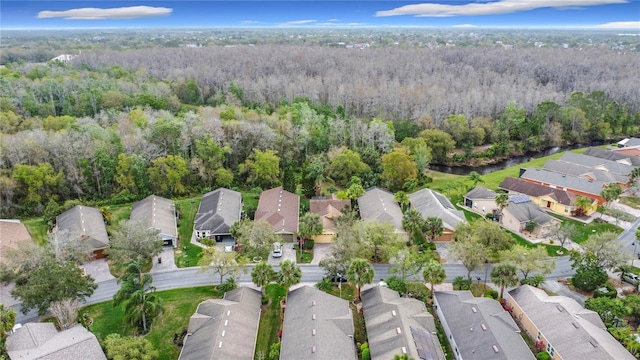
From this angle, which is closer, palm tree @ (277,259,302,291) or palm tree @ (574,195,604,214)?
palm tree @ (277,259,302,291)

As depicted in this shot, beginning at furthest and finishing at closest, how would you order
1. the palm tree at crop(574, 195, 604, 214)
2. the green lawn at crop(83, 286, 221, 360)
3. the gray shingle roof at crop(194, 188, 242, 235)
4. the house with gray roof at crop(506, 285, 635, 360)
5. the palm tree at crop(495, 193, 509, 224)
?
the palm tree at crop(574, 195, 604, 214)
the palm tree at crop(495, 193, 509, 224)
the gray shingle roof at crop(194, 188, 242, 235)
the green lawn at crop(83, 286, 221, 360)
the house with gray roof at crop(506, 285, 635, 360)

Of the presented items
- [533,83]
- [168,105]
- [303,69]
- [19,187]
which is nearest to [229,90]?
[168,105]

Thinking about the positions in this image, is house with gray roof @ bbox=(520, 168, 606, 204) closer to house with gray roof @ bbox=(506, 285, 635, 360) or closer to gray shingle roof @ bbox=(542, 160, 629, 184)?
gray shingle roof @ bbox=(542, 160, 629, 184)

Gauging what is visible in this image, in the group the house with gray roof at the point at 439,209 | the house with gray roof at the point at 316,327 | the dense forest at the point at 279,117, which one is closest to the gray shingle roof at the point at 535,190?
the house with gray roof at the point at 439,209

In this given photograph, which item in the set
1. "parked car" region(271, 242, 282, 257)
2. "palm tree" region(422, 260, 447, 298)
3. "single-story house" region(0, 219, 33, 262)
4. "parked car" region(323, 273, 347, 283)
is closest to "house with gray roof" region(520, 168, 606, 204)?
"palm tree" region(422, 260, 447, 298)

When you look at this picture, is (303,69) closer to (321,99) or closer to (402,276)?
(321,99)
